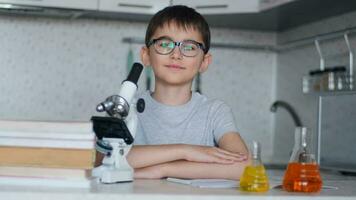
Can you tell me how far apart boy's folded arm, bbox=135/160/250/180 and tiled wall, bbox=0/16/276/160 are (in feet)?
4.88

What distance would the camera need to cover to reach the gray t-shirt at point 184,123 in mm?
1651

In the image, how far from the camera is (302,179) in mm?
1158

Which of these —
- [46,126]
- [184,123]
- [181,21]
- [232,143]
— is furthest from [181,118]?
[46,126]

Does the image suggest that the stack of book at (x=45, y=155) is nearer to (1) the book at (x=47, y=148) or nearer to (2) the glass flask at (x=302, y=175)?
(1) the book at (x=47, y=148)

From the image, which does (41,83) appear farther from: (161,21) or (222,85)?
(161,21)

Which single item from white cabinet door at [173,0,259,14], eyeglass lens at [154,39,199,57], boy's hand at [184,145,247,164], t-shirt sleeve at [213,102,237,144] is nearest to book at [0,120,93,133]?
boy's hand at [184,145,247,164]

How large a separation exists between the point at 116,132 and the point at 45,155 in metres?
0.17

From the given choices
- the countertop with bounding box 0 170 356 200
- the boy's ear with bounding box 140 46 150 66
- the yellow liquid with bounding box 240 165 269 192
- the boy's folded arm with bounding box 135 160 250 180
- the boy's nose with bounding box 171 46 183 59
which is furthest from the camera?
the boy's ear with bounding box 140 46 150 66

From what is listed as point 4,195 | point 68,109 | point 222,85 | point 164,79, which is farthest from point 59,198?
point 222,85

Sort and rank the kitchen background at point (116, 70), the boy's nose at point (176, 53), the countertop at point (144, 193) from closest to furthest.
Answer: the countertop at point (144, 193)
the boy's nose at point (176, 53)
the kitchen background at point (116, 70)

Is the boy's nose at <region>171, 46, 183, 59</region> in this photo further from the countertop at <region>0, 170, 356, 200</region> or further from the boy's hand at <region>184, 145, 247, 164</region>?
the countertop at <region>0, 170, 356, 200</region>

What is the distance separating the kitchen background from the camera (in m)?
2.77

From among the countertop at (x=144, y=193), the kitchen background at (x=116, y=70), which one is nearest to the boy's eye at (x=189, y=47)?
the countertop at (x=144, y=193)

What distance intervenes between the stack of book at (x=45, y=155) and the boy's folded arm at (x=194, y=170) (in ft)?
1.08
